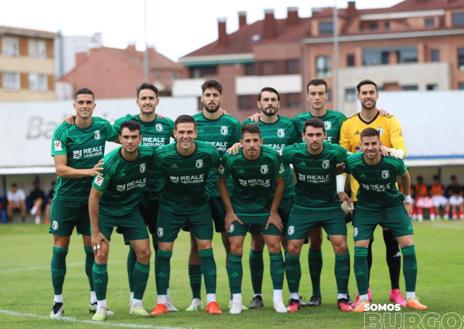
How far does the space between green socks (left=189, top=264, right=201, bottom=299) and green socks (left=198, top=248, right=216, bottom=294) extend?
0.45 metres

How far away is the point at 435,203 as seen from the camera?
133ft

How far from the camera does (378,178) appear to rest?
12125mm

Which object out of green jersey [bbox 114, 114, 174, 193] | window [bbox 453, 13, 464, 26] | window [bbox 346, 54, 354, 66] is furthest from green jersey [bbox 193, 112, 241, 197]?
window [bbox 346, 54, 354, 66]

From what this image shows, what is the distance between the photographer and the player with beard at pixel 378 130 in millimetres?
12578

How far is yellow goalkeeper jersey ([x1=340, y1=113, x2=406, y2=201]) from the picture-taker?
12.7 m

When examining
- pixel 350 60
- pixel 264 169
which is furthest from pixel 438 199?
pixel 350 60

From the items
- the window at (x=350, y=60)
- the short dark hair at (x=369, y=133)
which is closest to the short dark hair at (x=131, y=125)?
the short dark hair at (x=369, y=133)

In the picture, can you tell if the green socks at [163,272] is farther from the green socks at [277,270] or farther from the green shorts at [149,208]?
the green socks at [277,270]

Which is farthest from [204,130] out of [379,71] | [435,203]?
[379,71]

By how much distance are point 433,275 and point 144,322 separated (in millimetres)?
6369

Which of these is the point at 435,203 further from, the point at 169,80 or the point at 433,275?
the point at 169,80

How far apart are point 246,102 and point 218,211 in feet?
246

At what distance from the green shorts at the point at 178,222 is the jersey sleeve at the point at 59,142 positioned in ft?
4.16

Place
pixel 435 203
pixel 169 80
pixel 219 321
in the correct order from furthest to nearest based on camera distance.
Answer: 1. pixel 169 80
2. pixel 435 203
3. pixel 219 321
